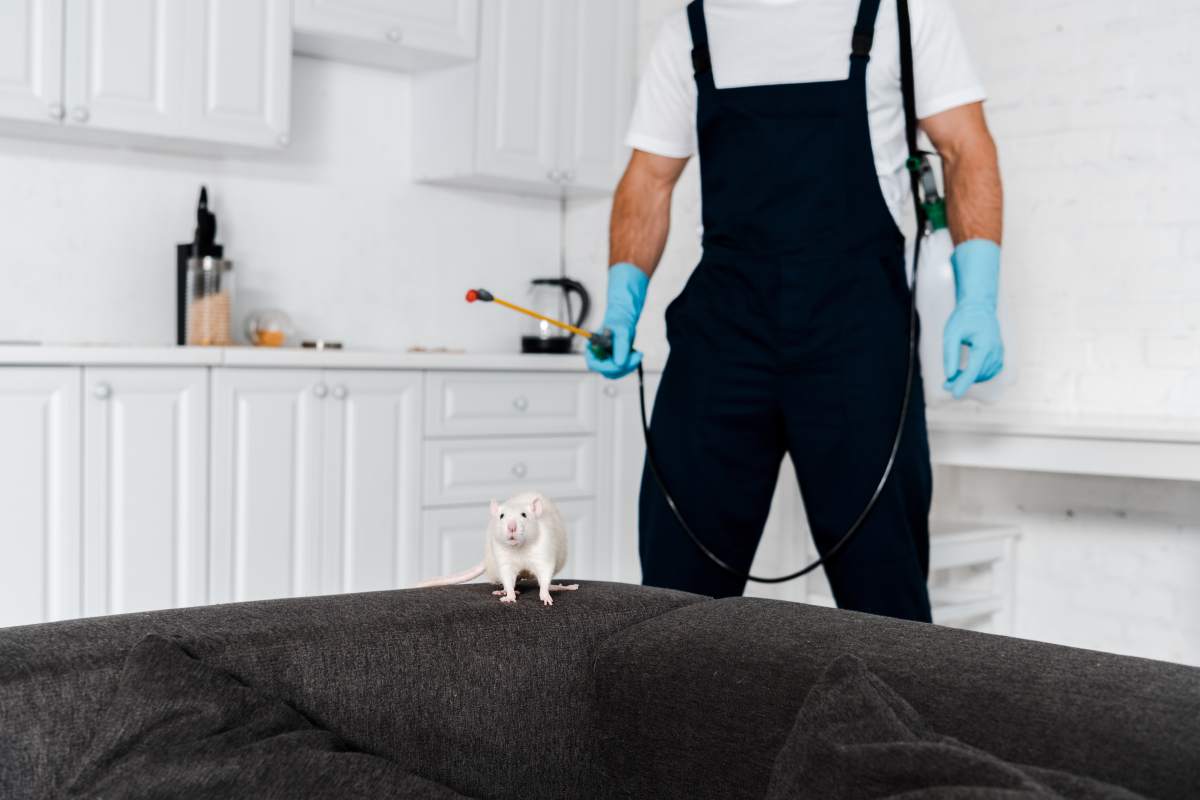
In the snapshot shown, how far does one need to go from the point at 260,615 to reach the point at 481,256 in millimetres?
2981

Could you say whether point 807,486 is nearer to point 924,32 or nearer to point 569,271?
point 924,32

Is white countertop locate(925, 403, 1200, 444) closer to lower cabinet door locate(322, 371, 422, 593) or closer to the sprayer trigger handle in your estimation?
the sprayer trigger handle

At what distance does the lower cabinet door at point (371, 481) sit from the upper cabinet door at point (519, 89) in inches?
33.3

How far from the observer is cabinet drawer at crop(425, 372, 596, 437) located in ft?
10.5

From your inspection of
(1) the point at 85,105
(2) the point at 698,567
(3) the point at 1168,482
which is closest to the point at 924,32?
(2) the point at 698,567

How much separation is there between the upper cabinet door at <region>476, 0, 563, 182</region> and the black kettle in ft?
1.40

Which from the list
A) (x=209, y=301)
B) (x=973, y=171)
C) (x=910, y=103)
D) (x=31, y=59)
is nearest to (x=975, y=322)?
→ (x=973, y=171)

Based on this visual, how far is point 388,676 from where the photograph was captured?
1039 mm

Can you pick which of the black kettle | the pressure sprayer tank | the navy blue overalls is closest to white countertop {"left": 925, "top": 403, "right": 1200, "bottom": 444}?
the pressure sprayer tank

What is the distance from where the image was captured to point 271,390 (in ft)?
9.48

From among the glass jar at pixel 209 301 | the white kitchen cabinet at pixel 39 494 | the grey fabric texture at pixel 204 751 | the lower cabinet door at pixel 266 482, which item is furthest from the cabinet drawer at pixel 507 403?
the grey fabric texture at pixel 204 751

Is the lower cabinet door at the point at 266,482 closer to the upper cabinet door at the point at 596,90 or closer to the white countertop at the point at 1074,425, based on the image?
the upper cabinet door at the point at 596,90

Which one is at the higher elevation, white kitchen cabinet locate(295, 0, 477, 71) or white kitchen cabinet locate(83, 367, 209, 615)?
white kitchen cabinet locate(295, 0, 477, 71)

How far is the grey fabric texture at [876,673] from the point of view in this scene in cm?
80
